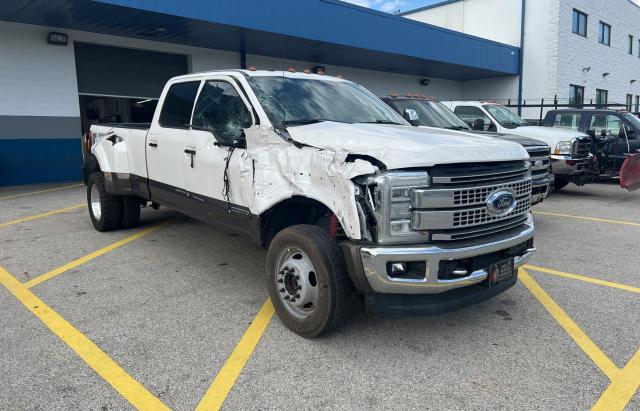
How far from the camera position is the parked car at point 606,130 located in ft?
35.2

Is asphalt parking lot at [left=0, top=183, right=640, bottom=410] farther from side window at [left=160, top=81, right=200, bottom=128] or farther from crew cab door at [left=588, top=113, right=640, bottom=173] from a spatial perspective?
crew cab door at [left=588, top=113, right=640, bottom=173]

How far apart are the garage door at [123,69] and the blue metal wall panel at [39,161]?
1657 millimetres

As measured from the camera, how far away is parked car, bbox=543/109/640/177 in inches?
422

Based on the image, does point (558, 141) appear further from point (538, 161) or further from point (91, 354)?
point (91, 354)

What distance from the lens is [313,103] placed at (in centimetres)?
458

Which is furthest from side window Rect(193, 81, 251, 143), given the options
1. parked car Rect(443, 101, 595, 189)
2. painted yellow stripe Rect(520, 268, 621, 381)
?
parked car Rect(443, 101, 595, 189)

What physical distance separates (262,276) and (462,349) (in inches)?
91.8

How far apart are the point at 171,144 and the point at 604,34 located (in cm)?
3302

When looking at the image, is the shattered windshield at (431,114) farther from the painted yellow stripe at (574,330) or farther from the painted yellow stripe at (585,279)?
the painted yellow stripe at (574,330)

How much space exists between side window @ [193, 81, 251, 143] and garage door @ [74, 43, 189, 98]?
10.0 metres

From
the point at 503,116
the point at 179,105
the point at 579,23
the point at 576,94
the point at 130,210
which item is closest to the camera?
the point at 179,105

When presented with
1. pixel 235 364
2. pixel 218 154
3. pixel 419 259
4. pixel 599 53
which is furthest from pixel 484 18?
pixel 235 364

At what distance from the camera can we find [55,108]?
12.8 metres

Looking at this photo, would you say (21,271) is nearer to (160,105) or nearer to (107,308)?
(107,308)
